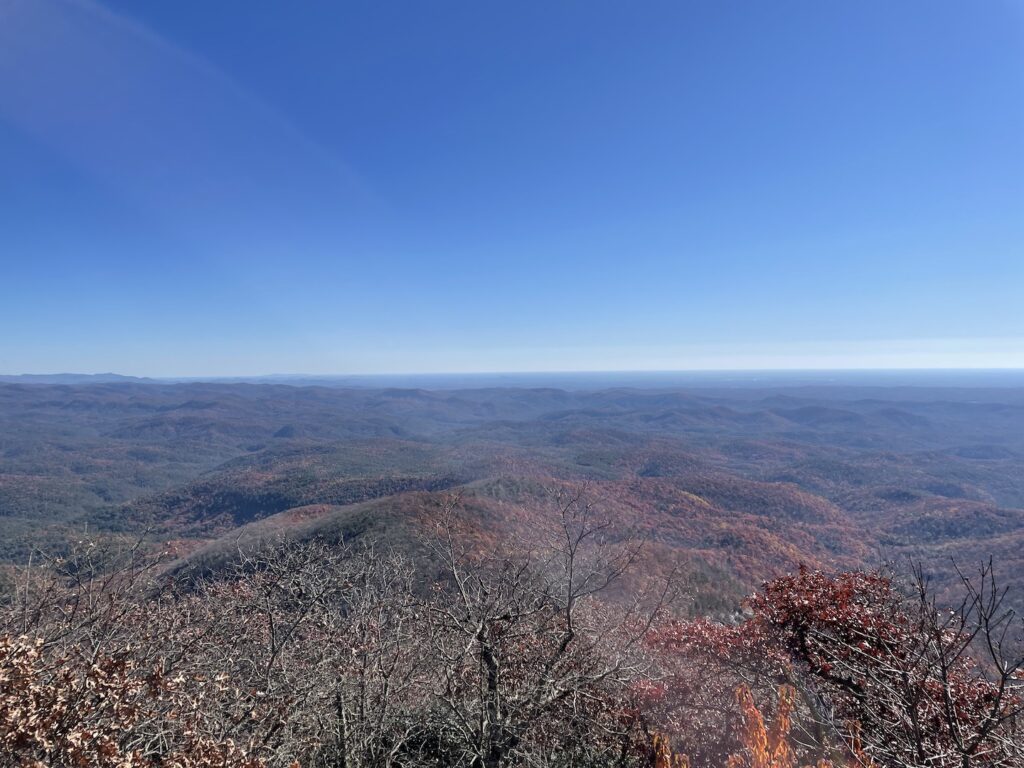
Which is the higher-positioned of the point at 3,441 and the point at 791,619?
the point at 791,619

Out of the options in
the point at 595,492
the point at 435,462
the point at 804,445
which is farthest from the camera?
the point at 804,445

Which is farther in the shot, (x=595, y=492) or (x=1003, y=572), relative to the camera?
(x=595, y=492)

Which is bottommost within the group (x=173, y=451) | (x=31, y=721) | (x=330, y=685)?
(x=173, y=451)

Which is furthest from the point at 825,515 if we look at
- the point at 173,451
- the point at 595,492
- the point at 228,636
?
the point at 173,451

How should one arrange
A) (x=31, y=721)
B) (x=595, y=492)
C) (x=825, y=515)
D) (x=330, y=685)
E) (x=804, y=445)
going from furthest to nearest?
(x=804, y=445) < (x=825, y=515) < (x=595, y=492) < (x=330, y=685) < (x=31, y=721)

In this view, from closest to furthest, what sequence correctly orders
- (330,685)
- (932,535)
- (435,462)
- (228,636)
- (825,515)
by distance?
(330,685), (228,636), (932,535), (825,515), (435,462)

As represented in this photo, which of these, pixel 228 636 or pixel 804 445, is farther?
pixel 804 445

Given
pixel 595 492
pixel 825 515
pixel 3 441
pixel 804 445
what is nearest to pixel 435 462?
pixel 595 492

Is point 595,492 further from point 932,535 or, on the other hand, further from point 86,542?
point 86,542

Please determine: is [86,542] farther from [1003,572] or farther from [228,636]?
[1003,572]

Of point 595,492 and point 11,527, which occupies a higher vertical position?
point 595,492
